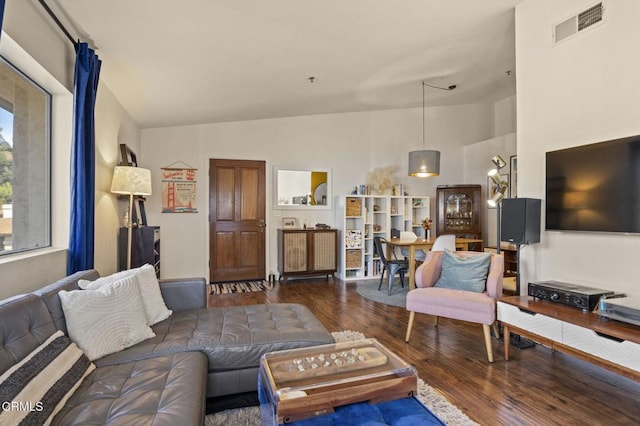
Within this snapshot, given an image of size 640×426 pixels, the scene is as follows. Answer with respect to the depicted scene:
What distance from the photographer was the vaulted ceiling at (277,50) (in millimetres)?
2484

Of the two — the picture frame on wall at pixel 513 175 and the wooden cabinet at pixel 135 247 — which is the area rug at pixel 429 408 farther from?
the picture frame on wall at pixel 513 175

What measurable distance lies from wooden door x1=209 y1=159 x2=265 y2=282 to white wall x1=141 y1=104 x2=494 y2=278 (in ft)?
0.41

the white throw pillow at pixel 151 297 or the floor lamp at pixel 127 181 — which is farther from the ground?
the floor lamp at pixel 127 181

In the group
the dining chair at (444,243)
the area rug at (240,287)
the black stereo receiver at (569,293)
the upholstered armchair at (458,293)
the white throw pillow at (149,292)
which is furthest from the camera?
the area rug at (240,287)

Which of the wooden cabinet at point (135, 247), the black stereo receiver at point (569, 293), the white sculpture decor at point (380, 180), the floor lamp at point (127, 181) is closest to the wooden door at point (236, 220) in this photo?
the wooden cabinet at point (135, 247)

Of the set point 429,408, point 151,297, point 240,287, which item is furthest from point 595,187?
point 240,287

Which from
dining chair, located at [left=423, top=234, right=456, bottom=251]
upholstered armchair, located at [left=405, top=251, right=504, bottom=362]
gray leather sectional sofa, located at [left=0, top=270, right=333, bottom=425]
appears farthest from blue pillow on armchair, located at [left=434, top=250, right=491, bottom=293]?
gray leather sectional sofa, located at [left=0, top=270, right=333, bottom=425]

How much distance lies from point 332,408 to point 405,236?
4.17m

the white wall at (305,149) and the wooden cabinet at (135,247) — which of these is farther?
the white wall at (305,149)

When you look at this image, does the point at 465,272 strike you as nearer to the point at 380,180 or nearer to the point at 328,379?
the point at 328,379

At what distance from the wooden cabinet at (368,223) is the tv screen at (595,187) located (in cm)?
328

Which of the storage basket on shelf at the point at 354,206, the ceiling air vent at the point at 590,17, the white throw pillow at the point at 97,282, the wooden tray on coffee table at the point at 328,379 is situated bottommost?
the wooden tray on coffee table at the point at 328,379

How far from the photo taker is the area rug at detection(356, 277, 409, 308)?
4.47 m

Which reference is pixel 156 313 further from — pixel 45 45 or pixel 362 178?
pixel 362 178
